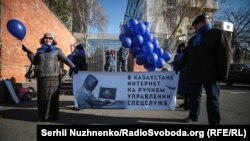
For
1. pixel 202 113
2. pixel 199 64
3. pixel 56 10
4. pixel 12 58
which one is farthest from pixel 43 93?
pixel 56 10

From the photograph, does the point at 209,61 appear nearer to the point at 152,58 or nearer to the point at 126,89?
the point at 126,89

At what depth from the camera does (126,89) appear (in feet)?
25.0

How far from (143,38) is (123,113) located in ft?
10.2

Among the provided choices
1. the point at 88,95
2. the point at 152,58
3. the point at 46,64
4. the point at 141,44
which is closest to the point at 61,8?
the point at 141,44

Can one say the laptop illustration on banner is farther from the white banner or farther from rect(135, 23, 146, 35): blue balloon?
rect(135, 23, 146, 35): blue balloon

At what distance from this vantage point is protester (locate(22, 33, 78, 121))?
6.61 m

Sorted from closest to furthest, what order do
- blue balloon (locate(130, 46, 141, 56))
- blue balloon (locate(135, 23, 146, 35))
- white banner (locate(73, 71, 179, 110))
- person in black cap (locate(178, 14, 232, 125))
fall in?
person in black cap (locate(178, 14, 232, 125)), white banner (locate(73, 71, 179, 110)), blue balloon (locate(135, 23, 146, 35)), blue balloon (locate(130, 46, 141, 56))

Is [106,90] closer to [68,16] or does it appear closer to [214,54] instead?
[214,54]

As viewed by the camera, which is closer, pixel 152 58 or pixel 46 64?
pixel 46 64

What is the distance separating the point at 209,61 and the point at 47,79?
3.48m

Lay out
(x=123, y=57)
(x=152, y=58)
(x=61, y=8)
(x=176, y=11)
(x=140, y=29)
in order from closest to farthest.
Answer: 1. (x=152, y=58)
2. (x=140, y=29)
3. (x=123, y=57)
4. (x=61, y=8)
5. (x=176, y=11)

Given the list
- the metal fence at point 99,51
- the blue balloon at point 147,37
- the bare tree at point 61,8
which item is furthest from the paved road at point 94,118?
the bare tree at point 61,8

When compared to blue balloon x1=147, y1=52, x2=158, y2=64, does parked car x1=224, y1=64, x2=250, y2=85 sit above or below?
below

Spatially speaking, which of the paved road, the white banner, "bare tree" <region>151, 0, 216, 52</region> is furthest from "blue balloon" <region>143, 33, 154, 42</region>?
"bare tree" <region>151, 0, 216, 52</region>
